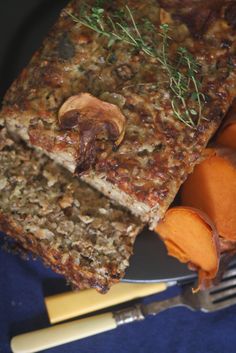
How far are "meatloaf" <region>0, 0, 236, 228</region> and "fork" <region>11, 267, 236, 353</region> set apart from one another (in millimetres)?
615

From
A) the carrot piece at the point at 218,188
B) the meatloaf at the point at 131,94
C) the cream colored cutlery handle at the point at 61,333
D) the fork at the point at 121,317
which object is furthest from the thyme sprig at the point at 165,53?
the cream colored cutlery handle at the point at 61,333

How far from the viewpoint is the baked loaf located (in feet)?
9.58

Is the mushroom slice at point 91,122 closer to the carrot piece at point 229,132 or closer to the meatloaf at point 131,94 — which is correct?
the meatloaf at point 131,94

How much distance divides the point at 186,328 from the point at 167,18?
1.71 m

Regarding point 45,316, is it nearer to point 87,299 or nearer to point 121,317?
point 87,299

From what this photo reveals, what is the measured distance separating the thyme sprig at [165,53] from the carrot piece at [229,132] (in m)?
0.29

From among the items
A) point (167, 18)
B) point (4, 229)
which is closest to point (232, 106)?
point (167, 18)

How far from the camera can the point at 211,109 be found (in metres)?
3.01

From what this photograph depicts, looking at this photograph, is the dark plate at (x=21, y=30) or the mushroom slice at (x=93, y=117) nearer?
the mushroom slice at (x=93, y=117)

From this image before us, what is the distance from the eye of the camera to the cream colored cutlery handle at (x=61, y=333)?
3254 millimetres

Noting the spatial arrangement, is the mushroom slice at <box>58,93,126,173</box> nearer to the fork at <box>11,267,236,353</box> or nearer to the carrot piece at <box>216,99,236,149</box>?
the carrot piece at <box>216,99,236,149</box>

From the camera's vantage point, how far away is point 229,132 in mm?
3221

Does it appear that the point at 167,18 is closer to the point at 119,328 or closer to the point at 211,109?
the point at 211,109

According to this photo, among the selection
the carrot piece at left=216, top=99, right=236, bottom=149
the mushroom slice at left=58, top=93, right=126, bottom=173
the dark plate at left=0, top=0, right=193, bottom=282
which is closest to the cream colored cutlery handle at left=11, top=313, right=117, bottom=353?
the dark plate at left=0, top=0, right=193, bottom=282
